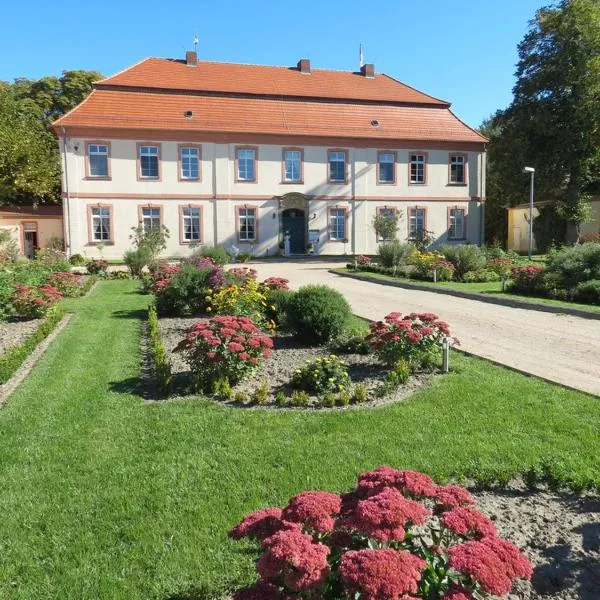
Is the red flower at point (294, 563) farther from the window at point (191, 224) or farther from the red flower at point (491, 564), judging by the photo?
the window at point (191, 224)

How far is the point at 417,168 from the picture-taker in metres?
35.7

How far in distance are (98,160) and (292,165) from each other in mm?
10829

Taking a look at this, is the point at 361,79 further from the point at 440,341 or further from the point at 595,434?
the point at 595,434

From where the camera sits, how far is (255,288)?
10.6m

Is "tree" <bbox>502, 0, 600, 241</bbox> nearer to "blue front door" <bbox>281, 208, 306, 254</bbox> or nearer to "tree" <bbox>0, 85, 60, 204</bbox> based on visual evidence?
"blue front door" <bbox>281, 208, 306, 254</bbox>

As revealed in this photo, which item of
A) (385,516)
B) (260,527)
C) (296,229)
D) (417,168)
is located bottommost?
(260,527)

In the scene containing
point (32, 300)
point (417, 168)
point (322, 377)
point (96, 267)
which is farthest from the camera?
point (417, 168)

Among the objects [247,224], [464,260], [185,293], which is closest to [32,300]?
[185,293]

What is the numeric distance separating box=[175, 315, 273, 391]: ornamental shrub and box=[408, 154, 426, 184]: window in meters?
30.6

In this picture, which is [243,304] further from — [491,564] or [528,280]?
[528,280]

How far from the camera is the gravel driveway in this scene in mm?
7621

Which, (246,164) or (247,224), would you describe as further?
(247,224)

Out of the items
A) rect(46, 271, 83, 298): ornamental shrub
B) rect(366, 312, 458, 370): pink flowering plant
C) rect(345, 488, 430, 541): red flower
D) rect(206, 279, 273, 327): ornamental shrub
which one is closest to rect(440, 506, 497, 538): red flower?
rect(345, 488, 430, 541): red flower

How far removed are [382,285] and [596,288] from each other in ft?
24.7
